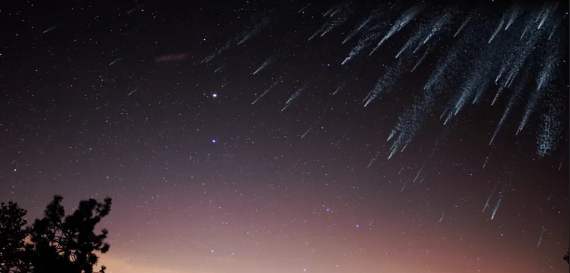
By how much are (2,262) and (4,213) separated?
6.24 ft

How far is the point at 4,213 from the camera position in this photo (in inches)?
552

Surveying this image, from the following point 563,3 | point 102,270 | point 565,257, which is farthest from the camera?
point 565,257

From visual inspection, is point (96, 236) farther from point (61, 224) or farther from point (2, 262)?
point (2, 262)


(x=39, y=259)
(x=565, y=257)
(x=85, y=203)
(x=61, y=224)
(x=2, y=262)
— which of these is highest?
(x=565, y=257)

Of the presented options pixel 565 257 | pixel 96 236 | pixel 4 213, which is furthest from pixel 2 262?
pixel 565 257

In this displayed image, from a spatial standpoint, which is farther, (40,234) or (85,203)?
(85,203)

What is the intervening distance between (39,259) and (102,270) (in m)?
2.13

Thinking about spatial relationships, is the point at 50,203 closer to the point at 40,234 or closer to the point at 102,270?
the point at 40,234

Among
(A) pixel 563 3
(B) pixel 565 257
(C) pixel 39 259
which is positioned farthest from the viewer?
(B) pixel 565 257

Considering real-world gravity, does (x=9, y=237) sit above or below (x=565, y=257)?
below

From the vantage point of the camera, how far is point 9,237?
45.0ft

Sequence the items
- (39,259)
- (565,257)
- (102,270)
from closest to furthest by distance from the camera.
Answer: (39,259)
(102,270)
(565,257)

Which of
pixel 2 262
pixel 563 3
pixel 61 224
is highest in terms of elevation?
pixel 563 3

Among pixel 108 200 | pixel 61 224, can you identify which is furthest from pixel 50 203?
pixel 108 200
